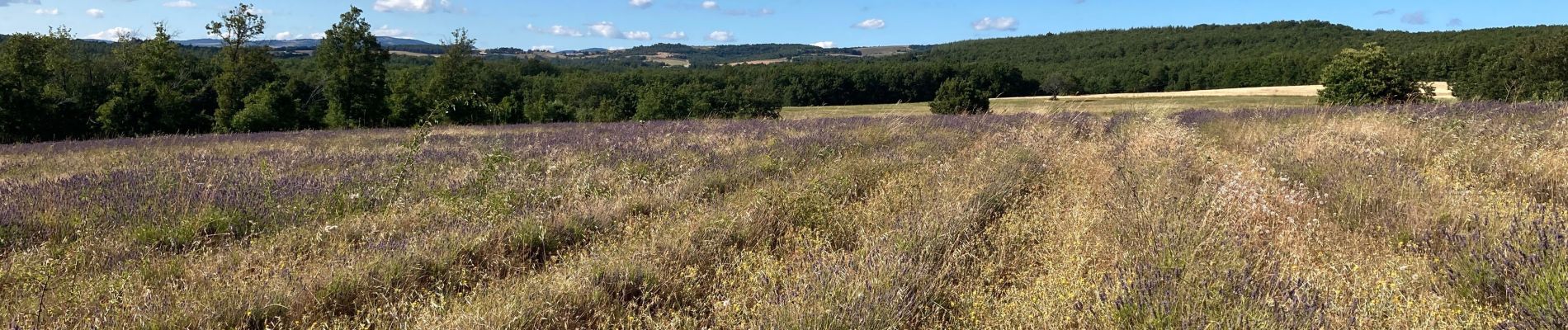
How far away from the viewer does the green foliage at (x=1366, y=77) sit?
42.4 m

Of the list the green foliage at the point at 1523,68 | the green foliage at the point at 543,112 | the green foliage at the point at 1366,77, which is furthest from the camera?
the green foliage at the point at 1523,68

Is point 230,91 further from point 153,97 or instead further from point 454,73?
point 454,73

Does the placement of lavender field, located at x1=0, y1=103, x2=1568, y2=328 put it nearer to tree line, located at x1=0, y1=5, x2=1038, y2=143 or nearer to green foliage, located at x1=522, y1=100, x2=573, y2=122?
tree line, located at x1=0, y1=5, x2=1038, y2=143

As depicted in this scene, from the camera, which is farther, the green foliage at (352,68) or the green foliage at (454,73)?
the green foliage at (454,73)

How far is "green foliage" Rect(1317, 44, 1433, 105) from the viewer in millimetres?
42438

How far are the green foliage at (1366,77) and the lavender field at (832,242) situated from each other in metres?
47.5

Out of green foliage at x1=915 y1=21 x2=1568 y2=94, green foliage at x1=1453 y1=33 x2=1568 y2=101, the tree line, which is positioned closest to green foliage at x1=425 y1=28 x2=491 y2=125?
the tree line

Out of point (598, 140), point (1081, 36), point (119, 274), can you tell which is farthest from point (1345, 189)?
point (1081, 36)

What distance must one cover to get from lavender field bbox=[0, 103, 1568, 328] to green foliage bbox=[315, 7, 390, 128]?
28.6 meters

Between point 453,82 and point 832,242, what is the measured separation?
4144cm

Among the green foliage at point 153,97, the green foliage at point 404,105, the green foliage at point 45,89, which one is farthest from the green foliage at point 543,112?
the green foliage at point 45,89

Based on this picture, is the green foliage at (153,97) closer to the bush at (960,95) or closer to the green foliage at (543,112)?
the green foliage at (543,112)

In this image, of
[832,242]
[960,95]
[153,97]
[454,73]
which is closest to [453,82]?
[454,73]

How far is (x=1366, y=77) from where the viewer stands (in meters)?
44.0
